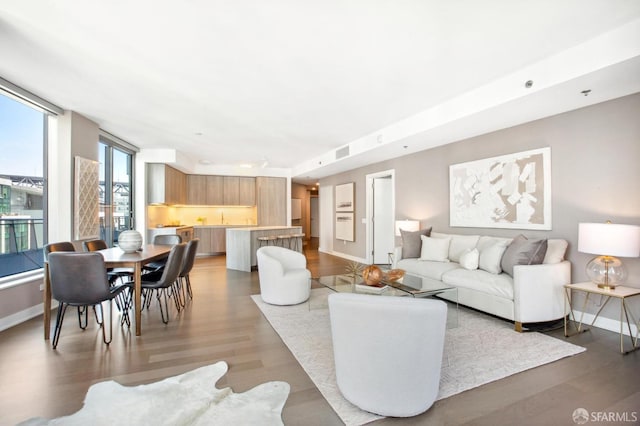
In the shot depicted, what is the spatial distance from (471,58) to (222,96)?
9.41 ft

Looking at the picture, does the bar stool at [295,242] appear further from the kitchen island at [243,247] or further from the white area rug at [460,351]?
the white area rug at [460,351]

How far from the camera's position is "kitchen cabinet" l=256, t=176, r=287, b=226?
966cm

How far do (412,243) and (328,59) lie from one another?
326 cm

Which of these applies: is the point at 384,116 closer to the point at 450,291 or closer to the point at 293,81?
the point at 293,81

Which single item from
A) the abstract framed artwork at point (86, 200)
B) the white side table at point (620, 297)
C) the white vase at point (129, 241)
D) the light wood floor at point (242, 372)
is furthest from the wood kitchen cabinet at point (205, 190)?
the white side table at point (620, 297)

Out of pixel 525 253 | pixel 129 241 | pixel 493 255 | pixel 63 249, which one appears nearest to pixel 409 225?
pixel 493 255

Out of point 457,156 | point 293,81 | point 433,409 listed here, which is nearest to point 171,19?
point 293,81

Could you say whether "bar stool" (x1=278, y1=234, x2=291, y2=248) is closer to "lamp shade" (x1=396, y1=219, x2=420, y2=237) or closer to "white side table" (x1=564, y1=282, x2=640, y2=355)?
"lamp shade" (x1=396, y1=219, x2=420, y2=237)

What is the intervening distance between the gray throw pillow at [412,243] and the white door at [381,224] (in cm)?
226

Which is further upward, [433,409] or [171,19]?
[171,19]

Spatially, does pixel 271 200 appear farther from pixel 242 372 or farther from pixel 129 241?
pixel 242 372

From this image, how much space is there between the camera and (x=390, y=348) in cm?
170

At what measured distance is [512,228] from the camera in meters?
4.25

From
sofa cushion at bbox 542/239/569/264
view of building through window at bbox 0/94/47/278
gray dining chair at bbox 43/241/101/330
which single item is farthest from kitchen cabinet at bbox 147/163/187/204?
sofa cushion at bbox 542/239/569/264
